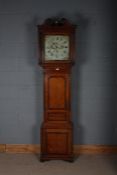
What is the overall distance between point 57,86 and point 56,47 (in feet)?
1.50

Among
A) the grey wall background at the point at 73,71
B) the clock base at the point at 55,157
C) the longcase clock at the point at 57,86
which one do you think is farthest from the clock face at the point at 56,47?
the clock base at the point at 55,157

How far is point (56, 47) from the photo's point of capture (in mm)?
3881

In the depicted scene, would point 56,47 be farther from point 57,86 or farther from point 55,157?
point 55,157

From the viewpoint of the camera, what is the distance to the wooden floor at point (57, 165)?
3.68 m

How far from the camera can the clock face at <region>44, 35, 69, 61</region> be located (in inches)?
152

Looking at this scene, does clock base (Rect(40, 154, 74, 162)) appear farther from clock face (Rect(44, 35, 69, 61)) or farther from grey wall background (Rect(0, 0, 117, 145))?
clock face (Rect(44, 35, 69, 61))

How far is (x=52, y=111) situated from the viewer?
155 inches

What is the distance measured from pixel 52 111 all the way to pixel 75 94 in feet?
1.49

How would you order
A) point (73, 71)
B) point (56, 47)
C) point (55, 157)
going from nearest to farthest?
1. point (56, 47)
2. point (55, 157)
3. point (73, 71)

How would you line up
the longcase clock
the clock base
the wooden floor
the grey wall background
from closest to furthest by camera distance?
the wooden floor → the longcase clock → the clock base → the grey wall background

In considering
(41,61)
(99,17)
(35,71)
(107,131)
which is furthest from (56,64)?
(107,131)

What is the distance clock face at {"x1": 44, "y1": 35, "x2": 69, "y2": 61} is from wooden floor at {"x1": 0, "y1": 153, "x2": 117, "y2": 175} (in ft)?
4.12

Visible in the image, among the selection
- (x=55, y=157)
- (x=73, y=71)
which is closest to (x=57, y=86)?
(x=73, y=71)

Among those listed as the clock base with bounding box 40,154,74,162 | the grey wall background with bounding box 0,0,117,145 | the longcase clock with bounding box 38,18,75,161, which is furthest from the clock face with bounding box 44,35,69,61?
the clock base with bounding box 40,154,74,162
